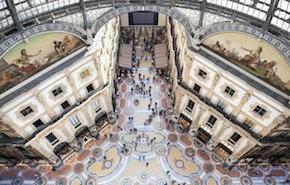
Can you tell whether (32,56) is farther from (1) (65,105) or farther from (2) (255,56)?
(2) (255,56)

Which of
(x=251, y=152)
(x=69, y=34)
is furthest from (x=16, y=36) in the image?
(x=251, y=152)

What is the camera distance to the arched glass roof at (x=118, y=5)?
27.9 metres

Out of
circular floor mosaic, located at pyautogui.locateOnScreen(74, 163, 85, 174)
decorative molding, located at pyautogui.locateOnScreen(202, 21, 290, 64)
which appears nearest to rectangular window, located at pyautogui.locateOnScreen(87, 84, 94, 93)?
circular floor mosaic, located at pyautogui.locateOnScreen(74, 163, 85, 174)

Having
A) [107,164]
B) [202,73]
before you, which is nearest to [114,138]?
[107,164]

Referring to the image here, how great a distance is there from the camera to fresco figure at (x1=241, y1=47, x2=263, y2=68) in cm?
3093

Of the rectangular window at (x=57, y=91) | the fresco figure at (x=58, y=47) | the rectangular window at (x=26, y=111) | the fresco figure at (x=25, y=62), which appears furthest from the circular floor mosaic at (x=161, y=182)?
the fresco figure at (x=25, y=62)

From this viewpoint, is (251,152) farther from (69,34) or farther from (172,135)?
(69,34)

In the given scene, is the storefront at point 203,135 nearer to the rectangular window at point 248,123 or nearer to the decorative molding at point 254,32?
the rectangular window at point 248,123

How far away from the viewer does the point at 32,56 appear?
1221 inches

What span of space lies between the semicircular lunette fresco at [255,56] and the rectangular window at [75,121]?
74.6 ft

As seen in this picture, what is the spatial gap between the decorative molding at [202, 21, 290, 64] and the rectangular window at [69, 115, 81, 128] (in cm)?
2377

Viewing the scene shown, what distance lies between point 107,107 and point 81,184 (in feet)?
43.2

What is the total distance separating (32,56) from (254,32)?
80.7ft

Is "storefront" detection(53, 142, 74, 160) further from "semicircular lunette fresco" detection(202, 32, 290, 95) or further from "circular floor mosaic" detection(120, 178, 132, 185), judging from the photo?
"semicircular lunette fresco" detection(202, 32, 290, 95)
